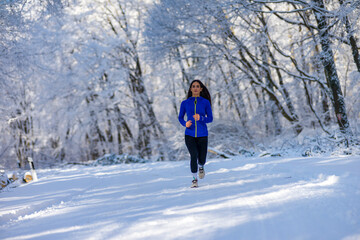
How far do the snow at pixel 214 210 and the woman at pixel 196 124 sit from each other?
17.4 inches

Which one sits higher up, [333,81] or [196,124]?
[333,81]

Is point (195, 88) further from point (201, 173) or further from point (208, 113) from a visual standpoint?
point (201, 173)

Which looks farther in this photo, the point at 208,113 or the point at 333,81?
the point at 333,81

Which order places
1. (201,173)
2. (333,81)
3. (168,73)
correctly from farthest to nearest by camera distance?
(168,73)
(333,81)
(201,173)

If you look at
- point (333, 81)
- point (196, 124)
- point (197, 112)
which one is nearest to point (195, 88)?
point (197, 112)

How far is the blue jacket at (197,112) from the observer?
4.61 m

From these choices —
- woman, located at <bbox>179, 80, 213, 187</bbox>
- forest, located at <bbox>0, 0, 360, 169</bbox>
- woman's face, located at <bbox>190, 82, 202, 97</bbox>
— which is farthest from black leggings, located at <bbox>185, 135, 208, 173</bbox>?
forest, located at <bbox>0, 0, 360, 169</bbox>

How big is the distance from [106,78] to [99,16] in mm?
4050

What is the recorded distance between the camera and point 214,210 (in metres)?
2.89

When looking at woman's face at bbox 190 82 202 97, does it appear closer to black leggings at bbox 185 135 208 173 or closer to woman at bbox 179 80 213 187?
woman at bbox 179 80 213 187

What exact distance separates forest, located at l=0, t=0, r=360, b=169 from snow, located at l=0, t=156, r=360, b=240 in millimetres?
4140

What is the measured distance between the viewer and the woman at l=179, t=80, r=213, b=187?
15.1ft

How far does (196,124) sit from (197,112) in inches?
8.1

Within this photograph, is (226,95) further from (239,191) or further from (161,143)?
(239,191)
